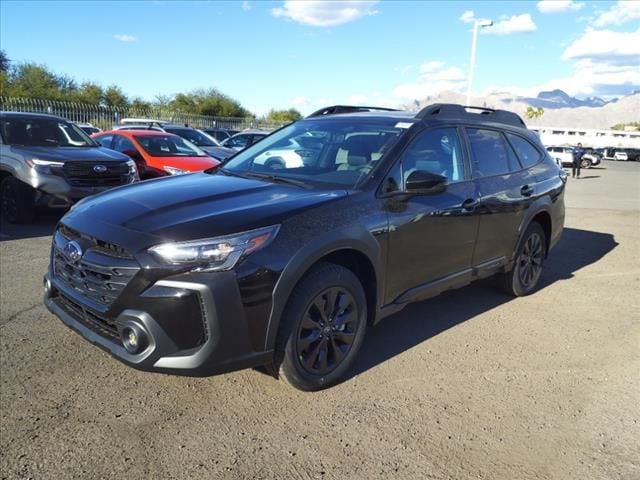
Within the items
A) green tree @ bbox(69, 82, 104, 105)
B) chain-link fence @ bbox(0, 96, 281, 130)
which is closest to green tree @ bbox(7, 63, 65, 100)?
green tree @ bbox(69, 82, 104, 105)

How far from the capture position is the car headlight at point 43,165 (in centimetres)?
737

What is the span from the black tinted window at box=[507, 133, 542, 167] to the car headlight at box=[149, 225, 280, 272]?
3.41m

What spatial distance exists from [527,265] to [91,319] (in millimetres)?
4260

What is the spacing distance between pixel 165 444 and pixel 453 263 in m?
2.55

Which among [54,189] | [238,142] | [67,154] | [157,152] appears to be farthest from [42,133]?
[238,142]

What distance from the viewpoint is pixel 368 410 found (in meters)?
3.14

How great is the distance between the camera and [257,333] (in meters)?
2.83

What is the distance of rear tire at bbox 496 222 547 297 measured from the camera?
5.23 metres

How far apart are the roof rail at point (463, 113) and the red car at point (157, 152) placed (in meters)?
6.02

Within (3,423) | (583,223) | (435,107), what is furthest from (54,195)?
(583,223)

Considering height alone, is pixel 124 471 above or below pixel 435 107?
below

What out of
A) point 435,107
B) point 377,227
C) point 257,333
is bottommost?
point 257,333

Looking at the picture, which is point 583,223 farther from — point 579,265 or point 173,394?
point 173,394

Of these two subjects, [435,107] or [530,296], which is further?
[530,296]
